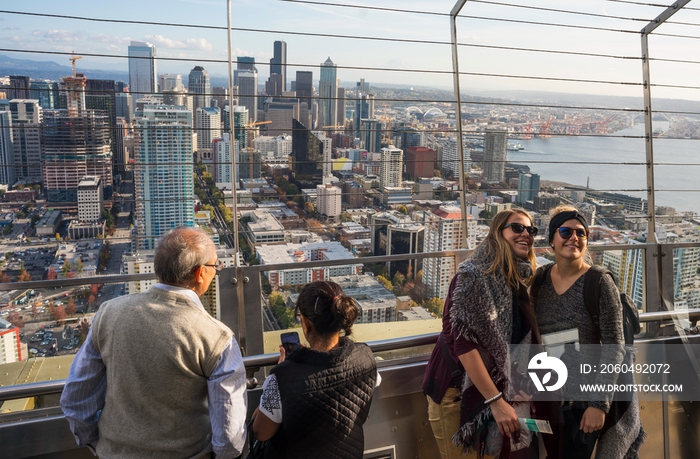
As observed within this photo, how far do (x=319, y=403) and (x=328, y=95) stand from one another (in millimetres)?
2065

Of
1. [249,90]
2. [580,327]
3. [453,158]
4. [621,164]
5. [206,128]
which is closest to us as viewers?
[580,327]

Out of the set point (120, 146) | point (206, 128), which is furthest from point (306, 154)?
point (120, 146)

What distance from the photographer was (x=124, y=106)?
3.13 metres

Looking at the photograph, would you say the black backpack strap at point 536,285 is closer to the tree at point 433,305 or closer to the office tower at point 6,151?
the tree at point 433,305

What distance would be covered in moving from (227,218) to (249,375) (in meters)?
0.76

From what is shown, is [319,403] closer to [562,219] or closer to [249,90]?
[562,219]

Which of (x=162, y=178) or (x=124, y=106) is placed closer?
(x=162, y=178)

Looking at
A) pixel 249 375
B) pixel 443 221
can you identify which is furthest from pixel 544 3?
pixel 249 375

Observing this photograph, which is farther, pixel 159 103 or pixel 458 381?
pixel 159 103

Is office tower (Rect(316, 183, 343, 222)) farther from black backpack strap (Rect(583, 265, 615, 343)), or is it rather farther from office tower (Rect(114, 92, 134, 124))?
black backpack strap (Rect(583, 265, 615, 343))

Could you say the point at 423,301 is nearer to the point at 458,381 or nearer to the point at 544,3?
the point at 458,381

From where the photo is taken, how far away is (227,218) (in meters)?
2.77

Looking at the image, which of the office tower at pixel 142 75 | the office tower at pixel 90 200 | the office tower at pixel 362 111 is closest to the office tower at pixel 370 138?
the office tower at pixel 362 111

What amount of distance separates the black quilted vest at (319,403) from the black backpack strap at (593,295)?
0.82 meters
